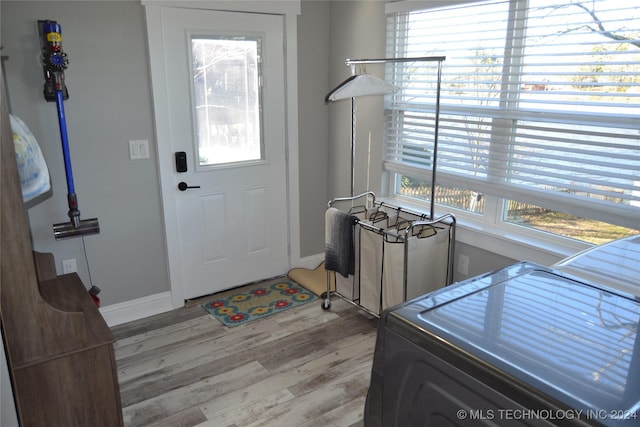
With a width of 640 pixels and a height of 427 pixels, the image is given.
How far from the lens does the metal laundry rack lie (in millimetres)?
2605

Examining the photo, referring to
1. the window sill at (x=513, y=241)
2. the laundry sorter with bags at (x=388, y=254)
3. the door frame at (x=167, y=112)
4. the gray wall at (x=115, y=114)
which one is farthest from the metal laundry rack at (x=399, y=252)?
the door frame at (x=167, y=112)

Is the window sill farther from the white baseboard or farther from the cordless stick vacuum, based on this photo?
the cordless stick vacuum

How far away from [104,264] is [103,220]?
0.92 ft

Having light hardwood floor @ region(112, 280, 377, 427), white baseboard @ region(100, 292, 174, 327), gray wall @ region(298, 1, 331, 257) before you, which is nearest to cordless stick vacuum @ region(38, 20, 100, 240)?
white baseboard @ region(100, 292, 174, 327)

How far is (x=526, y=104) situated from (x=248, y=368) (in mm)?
2049

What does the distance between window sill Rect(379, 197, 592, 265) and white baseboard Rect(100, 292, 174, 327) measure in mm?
1975

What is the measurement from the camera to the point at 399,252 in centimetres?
260

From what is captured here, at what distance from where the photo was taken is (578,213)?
2359mm

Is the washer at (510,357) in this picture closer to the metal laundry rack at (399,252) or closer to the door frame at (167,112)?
the metal laundry rack at (399,252)

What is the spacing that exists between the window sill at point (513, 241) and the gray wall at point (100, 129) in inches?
76.8

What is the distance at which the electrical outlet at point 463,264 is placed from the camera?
288cm

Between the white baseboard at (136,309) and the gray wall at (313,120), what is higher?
the gray wall at (313,120)

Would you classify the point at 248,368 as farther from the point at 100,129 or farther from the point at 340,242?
the point at 100,129

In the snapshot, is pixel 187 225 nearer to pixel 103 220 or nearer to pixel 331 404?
pixel 103 220
